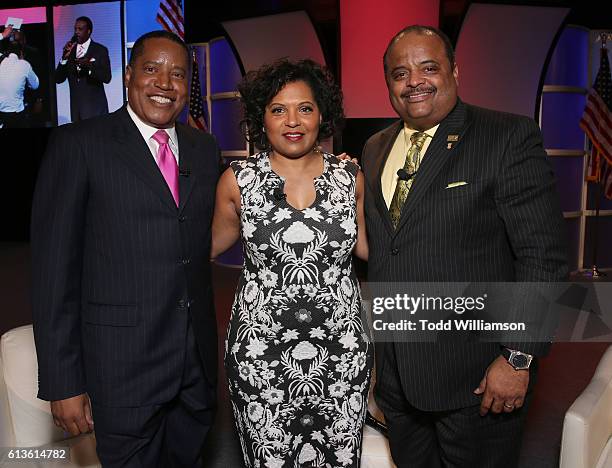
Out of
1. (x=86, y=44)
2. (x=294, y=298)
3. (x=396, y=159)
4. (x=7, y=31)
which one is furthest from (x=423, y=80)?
(x=7, y=31)

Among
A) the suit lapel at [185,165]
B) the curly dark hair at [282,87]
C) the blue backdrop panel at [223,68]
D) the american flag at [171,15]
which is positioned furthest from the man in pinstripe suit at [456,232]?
the american flag at [171,15]

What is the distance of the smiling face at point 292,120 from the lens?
7.40 ft

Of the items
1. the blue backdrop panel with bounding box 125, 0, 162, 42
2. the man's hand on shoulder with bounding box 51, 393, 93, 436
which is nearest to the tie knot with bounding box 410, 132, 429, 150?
the man's hand on shoulder with bounding box 51, 393, 93, 436

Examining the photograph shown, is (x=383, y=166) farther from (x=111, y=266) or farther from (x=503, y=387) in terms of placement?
(x=111, y=266)

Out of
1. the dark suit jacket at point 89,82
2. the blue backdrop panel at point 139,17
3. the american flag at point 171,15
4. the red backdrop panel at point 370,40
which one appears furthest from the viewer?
the dark suit jacket at point 89,82

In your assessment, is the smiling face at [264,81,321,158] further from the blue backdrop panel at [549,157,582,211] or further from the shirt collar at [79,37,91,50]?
the shirt collar at [79,37,91,50]

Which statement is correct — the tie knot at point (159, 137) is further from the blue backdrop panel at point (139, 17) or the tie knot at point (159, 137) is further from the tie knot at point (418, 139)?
the blue backdrop panel at point (139, 17)

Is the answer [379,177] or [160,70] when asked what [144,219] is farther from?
[379,177]

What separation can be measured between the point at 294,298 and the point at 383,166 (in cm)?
60

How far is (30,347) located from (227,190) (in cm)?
107

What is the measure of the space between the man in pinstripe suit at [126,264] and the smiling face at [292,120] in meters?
0.32

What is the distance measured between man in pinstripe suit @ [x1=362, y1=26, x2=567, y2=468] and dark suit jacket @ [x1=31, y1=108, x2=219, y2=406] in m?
0.73

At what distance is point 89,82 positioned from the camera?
10055 millimetres

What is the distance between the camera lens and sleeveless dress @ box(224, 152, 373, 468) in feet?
7.13
